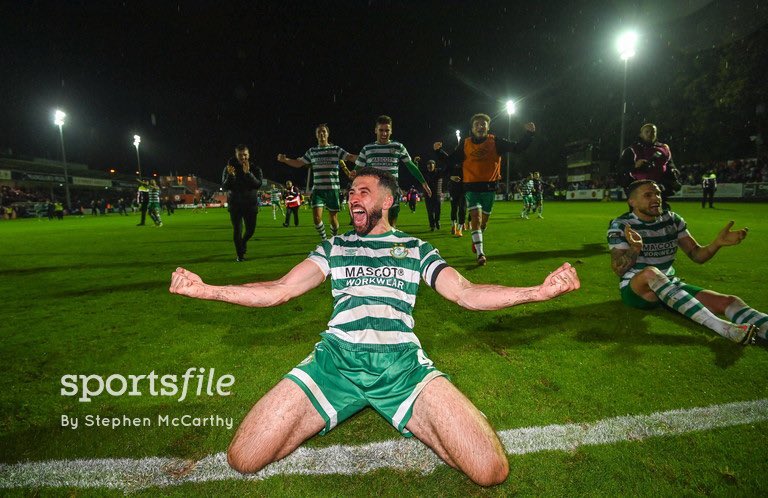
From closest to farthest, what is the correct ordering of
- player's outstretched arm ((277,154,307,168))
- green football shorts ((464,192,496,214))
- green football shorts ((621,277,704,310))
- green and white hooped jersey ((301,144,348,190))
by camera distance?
1. green football shorts ((621,277,704,310))
2. green football shorts ((464,192,496,214))
3. player's outstretched arm ((277,154,307,168))
4. green and white hooped jersey ((301,144,348,190))

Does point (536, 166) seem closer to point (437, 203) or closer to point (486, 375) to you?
point (437, 203)

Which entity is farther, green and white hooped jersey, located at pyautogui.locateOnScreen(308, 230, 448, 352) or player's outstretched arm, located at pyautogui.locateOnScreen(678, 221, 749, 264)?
player's outstretched arm, located at pyautogui.locateOnScreen(678, 221, 749, 264)

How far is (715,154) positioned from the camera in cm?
4131

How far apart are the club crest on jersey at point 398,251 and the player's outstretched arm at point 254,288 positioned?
0.55m

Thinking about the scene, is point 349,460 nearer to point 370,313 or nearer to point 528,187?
point 370,313

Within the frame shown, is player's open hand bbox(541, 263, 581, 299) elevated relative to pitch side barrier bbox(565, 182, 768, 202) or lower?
lower

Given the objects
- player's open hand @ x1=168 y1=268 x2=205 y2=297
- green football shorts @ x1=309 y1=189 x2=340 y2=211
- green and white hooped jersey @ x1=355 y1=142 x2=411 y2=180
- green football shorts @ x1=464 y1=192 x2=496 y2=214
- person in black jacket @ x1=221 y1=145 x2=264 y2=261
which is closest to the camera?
player's open hand @ x1=168 y1=268 x2=205 y2=297

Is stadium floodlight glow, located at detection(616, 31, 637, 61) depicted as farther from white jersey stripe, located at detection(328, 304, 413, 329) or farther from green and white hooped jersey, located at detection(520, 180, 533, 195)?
white jersey stripe, located at detection(328, 304, 413, 329)

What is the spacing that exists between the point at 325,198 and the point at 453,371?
22.6 feet

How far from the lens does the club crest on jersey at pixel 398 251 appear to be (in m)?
2.63

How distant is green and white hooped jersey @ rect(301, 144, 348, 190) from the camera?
9.06 meters

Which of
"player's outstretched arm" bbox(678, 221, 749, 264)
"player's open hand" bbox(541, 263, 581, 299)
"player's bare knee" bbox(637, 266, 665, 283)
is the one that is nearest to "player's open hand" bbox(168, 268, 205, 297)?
"player's open hand" bbox(541, 263, 581, 299)

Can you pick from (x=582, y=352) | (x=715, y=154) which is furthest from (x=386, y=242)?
(x=715, y=154)

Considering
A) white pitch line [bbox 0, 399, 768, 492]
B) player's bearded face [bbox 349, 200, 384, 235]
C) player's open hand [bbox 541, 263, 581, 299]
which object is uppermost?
player's bearded face [bbox 349, 200, 384, 235]
